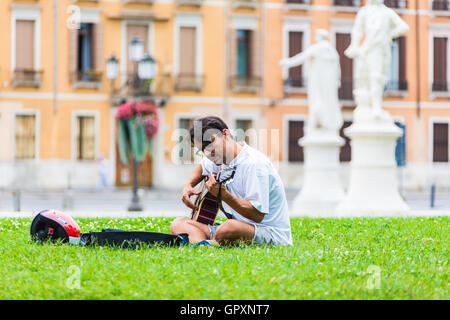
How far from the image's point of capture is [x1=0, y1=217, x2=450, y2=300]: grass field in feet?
16.2

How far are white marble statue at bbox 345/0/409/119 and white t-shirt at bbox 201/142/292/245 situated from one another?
24.0ft

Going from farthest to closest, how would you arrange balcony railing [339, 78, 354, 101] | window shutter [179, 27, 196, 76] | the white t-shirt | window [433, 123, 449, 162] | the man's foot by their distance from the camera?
window [433, 123, 449, 162] < balcony railing [339, 78, 354, 101] < window shutter [179, 27, 196, 76] < the man's foot < the white t-shirt

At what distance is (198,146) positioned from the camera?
6496 millimetres

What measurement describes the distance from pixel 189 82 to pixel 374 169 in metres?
21.4

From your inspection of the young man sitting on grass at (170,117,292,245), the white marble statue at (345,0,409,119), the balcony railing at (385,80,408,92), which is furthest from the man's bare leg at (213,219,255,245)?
the balcony railing at (385,80,408,92)

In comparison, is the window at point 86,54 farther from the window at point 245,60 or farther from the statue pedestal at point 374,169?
the statue pedestal at point 374,169

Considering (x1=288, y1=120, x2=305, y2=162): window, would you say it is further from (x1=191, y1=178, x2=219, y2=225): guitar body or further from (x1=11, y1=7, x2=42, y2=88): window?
(x1=191, y1=178, x2=219, y2=225): guitar body

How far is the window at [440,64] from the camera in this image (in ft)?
122

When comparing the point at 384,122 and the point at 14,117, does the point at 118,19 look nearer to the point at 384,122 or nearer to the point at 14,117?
the point at 14,117

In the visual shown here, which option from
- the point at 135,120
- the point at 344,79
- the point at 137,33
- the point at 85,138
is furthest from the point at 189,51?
the point at 135,120

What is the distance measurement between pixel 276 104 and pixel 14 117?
445 inches

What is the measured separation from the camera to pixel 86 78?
33.4m

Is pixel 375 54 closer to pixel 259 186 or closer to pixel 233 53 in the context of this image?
pixel 259 186
